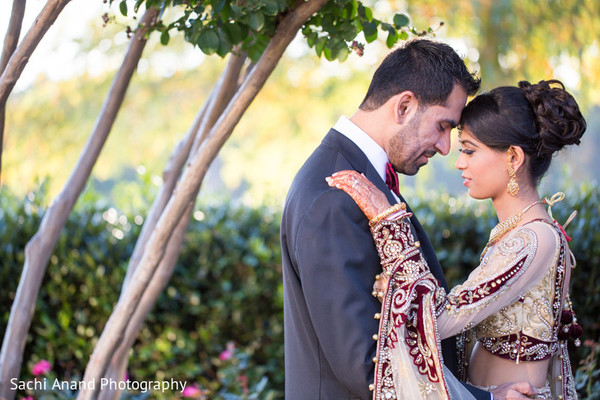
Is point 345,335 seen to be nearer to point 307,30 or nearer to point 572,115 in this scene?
point 572,115

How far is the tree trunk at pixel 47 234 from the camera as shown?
309 cm

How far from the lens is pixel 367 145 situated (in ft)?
7.69

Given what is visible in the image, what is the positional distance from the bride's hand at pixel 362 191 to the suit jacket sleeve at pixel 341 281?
27 millimetres

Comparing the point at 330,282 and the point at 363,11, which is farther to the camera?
the point at 363,11

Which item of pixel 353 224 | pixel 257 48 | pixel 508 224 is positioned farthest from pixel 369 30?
pixel 353 224

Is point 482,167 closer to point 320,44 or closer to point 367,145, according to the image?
point 367,145

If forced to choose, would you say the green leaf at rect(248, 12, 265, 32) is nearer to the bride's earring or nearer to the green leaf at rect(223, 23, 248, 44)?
the green leaf at rect(223, 23, 248, 44)

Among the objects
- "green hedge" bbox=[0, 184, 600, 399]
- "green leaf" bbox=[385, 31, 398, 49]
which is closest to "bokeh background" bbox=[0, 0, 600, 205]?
"green hedge" bbox=[0, 184, 600, 399]

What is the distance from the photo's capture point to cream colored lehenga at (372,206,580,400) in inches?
80.2

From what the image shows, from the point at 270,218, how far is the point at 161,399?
62.2 inches

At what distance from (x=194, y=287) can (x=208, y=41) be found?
2579 mm

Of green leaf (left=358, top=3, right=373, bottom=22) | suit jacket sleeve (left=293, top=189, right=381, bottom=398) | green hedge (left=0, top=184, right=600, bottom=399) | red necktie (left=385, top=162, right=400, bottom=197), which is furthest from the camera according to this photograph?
green hedge (left=0, top=184, right=600, bottom=399)

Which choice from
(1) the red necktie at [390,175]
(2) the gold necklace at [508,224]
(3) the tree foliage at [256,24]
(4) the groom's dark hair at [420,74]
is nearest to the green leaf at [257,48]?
(3) the tree foliage at [256,24]

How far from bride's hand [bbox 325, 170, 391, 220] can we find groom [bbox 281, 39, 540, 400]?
26mm
